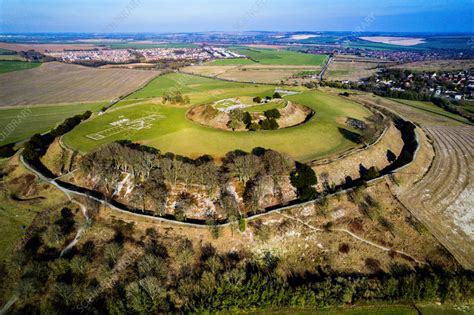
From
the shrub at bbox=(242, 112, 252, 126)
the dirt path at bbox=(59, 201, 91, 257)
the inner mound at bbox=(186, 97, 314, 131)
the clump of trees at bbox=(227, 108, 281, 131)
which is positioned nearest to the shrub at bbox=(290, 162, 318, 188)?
the clump of trees at bbox=(227, 108, 281, 131)

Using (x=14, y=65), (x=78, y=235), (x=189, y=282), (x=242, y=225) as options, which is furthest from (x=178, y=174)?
(x=14, y=65)

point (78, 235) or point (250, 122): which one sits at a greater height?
point (250, 122)

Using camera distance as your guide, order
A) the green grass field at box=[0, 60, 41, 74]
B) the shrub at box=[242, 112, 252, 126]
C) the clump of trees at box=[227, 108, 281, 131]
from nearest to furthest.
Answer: the clump of trees at box=[227, 108, 281, 131], the shrub at box=[242, 112, 252, 126], the green grass field at box=[0, 60, 41, 74]

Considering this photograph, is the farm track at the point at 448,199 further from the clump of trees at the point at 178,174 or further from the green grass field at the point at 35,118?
the green grass field at the point at 35,118

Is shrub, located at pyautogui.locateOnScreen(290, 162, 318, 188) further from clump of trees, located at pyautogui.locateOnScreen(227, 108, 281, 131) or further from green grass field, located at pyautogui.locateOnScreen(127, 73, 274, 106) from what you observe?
green grass field, located at pyautogui.locateOnScreen(127, 73, 274, 106)

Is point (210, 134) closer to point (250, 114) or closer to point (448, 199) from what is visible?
point (250, 114)
